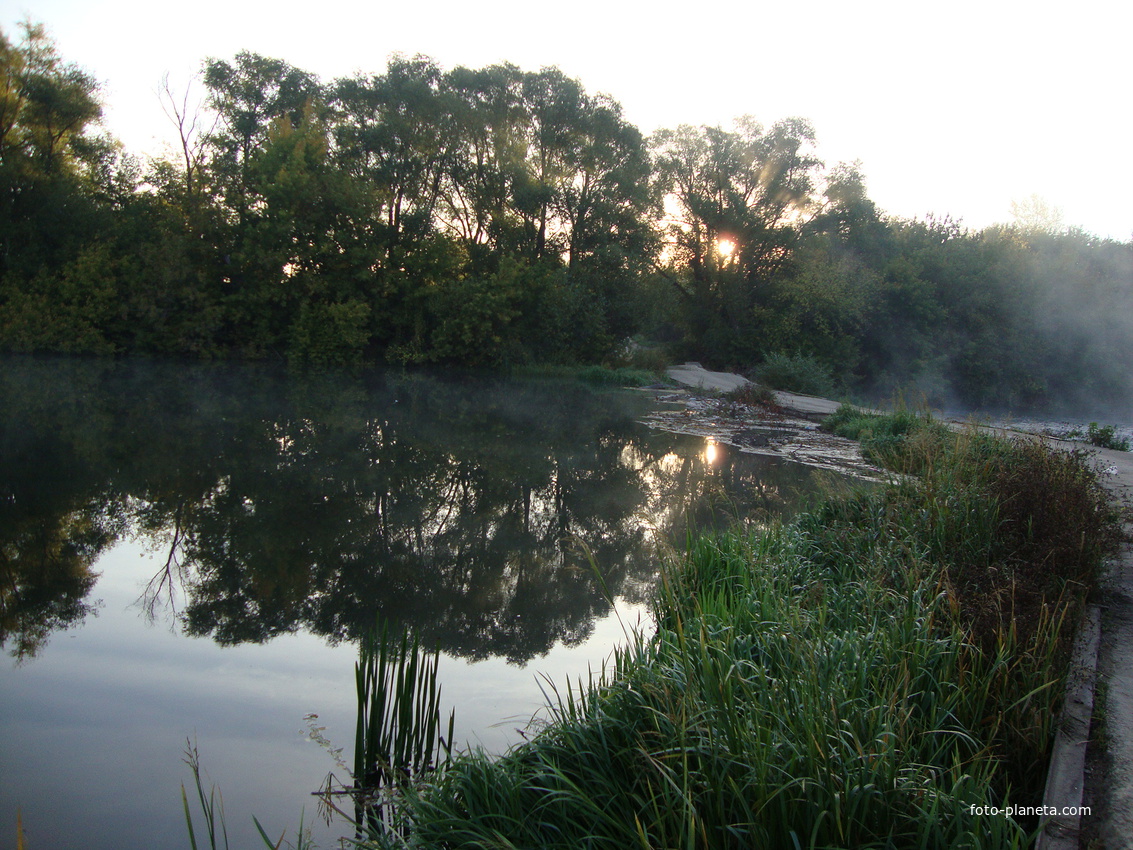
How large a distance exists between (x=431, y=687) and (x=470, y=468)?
648cm

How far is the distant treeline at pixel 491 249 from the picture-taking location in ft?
73.7

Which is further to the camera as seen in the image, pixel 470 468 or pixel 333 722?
pixel 470 468

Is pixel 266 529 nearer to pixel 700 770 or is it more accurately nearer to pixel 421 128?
pixel 700 770

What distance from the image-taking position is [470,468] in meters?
9.52

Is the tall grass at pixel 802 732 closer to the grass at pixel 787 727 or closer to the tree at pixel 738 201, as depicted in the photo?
the grass at pixel 787 727

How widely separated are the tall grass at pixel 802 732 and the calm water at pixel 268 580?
683 mm

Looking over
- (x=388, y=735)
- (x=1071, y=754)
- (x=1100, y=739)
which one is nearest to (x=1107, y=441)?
(x=1100, y=739)

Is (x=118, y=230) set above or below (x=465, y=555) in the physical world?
above

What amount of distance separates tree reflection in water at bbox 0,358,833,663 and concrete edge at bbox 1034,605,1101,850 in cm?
170

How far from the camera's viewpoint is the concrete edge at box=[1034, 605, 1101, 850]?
7.57 ft

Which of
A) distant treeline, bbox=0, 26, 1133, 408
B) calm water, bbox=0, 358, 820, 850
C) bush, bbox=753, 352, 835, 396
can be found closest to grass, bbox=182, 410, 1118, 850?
calm water, bbox=0, 358, 820, 850

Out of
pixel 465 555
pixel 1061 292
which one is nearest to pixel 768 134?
pixel 1061 292

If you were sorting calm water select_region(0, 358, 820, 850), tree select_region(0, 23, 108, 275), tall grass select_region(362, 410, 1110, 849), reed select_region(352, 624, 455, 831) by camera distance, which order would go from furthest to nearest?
tree select_region(0, 23, 108, 275) → calm water select_region(0, 358, 820, 850) → reed select_region(352, 624, 455, 831) → tall grass select_region(362, 410, 1110, 849)

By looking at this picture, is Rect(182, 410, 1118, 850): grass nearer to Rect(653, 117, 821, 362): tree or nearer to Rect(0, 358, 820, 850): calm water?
Rect(0, 358, 820, 850): calm water
